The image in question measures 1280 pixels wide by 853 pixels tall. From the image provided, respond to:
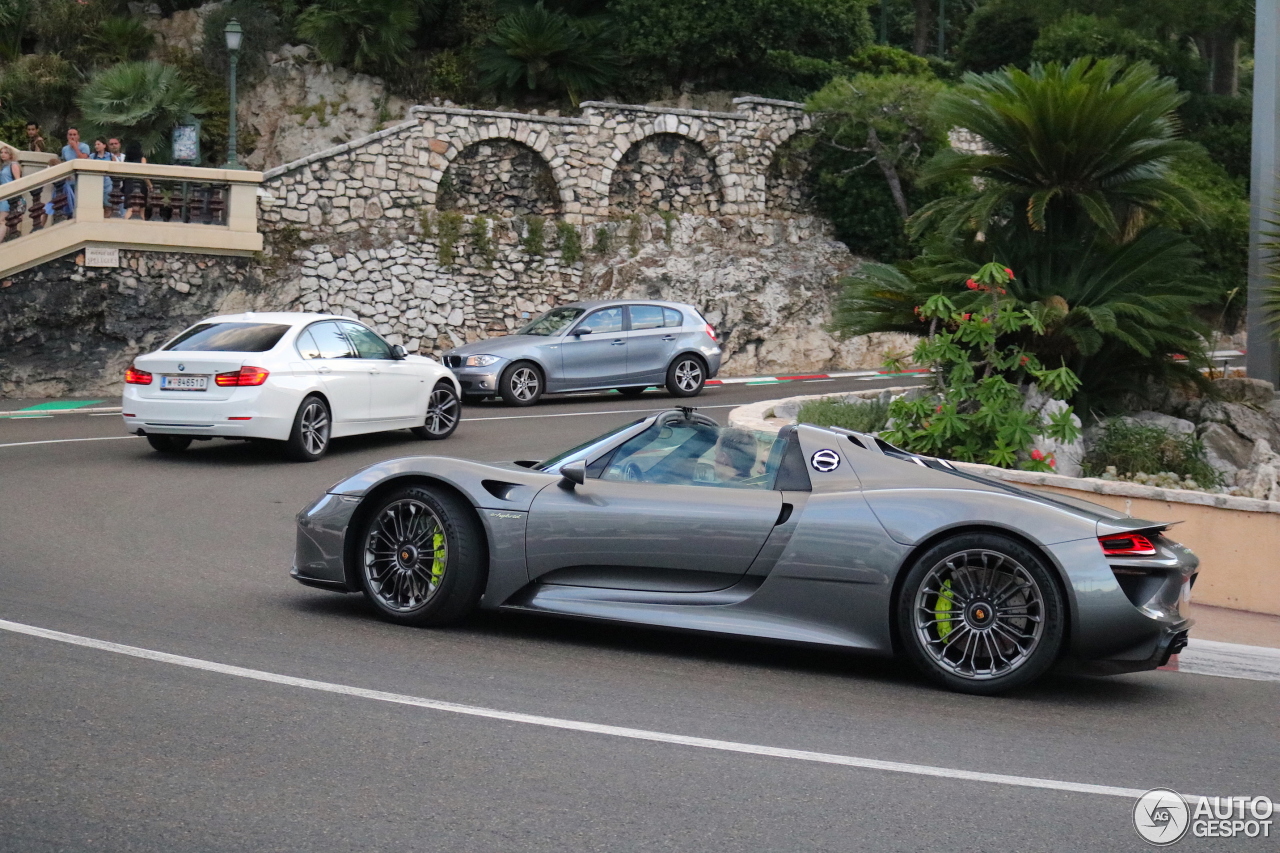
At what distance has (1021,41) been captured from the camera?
38344mm

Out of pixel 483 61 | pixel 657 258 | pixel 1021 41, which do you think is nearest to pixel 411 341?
pixel 657 258

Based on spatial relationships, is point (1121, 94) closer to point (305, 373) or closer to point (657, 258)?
point (305, 373)

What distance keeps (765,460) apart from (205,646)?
2.83m

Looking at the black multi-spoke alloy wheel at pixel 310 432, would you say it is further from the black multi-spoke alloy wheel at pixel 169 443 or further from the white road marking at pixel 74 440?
the white road marking at pixel 74 440

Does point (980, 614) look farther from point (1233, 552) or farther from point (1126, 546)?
point (1233, 552)

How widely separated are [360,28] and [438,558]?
26.7 m

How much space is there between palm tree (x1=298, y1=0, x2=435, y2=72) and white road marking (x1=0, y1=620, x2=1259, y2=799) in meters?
26.8

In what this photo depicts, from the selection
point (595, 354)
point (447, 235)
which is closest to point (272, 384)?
point (595, 354)

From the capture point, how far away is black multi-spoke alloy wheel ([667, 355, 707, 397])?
882 inches

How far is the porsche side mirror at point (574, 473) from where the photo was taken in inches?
270

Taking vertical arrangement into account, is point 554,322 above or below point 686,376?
above

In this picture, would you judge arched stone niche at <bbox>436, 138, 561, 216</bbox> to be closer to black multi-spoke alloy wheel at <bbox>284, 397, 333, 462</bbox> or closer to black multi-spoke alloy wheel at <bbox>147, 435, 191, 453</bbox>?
black multi-spoke alloy wheel at <bbox>147, 435, 191, 453</bbox>

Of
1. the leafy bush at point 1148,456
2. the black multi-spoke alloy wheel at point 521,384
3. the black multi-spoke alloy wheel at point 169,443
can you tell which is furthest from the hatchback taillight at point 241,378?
the leafy bush at point 1148,456

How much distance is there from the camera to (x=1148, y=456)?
11.5 metres
